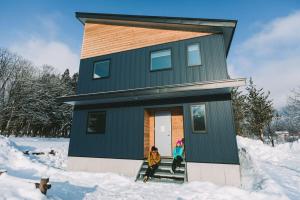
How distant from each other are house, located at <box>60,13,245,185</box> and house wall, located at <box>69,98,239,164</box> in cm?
4

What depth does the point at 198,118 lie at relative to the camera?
9.22m

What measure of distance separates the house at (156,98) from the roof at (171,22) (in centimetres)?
5

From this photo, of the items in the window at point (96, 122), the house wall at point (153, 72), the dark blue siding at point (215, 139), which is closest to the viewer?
the dark blue siding at point (215, 139)

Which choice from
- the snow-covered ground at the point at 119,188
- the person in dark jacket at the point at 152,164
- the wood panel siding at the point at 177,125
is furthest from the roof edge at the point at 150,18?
the snow-covered ground at the point at 119,188

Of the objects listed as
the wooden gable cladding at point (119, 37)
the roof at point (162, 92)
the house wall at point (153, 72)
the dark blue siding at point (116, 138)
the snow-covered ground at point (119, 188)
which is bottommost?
the snow-covered ground at point (119, 188)

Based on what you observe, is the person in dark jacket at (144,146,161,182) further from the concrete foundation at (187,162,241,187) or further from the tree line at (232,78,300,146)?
the tree line at (232,78,300,146)

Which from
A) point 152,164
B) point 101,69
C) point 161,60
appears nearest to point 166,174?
point 152,164

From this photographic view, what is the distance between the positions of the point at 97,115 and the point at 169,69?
5.18 meters

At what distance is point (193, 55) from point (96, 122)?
6885mm

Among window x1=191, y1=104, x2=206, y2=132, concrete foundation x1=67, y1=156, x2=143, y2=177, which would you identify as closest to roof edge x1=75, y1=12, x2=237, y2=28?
window x1=191, y1=104, x2=206, y2=132

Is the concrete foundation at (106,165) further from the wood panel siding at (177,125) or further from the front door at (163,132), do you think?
the wood panel siding at (177,125)

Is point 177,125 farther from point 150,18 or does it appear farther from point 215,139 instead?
point 150,18

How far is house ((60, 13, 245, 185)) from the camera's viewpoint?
341 inches

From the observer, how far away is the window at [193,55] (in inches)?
395
